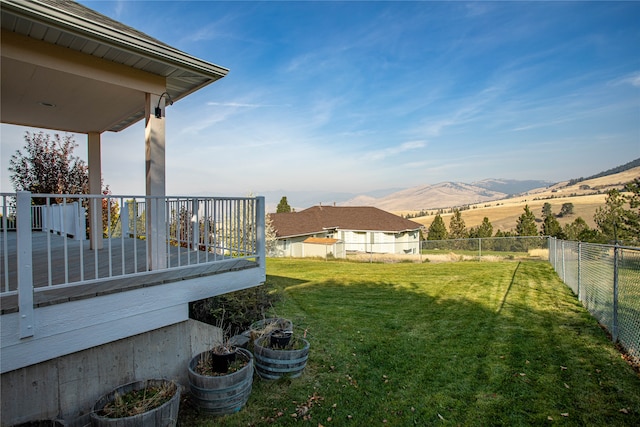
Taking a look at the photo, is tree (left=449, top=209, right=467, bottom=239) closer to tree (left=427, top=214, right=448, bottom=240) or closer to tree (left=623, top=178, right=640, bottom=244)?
tree (left=427, top=214, right=448, bottom=240)

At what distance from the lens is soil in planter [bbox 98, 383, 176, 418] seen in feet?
9.38

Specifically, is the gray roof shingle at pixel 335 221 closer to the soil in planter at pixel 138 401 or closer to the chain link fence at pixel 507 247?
the chain link fence at pixel 507 247

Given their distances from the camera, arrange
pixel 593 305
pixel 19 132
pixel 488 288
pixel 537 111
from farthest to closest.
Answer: pixel 537 111 → pixel 19 132 → pixel 488 288 → pixel 593 305

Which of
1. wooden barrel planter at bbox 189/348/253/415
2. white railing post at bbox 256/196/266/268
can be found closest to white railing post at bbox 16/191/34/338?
wooden barrel planter at bbox 189/348/253/415

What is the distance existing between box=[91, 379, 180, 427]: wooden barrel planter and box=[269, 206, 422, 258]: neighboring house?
22598mm

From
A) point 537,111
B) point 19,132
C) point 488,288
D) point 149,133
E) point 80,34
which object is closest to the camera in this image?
point 80,34

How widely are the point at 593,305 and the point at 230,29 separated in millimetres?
14992

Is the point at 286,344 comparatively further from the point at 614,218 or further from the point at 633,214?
the point at 614,218

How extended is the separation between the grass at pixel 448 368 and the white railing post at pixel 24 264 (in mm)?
1825

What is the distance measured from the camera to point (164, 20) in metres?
10.3

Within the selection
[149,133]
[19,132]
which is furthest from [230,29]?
[149,133]

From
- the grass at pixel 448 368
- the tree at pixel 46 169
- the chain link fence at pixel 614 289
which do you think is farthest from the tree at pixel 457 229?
the tree at pixel 46 169

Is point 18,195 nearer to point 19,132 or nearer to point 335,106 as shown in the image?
point 19,132

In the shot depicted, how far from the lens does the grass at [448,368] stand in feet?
11.2
